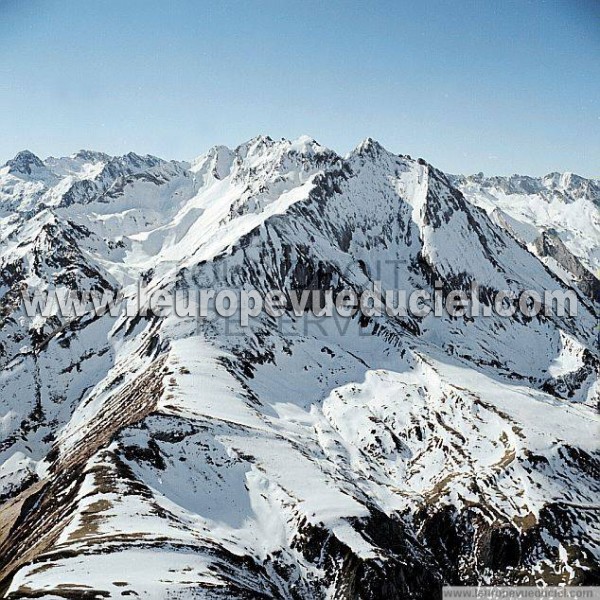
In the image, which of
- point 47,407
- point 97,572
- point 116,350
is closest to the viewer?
point 97,572

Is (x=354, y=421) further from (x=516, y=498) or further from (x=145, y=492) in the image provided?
(x=145, y=492)

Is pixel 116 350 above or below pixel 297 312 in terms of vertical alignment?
below

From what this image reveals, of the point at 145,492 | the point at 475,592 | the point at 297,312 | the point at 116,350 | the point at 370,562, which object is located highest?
the point at 297,312

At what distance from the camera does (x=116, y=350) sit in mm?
157625

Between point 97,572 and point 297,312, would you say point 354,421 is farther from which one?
point 97,572

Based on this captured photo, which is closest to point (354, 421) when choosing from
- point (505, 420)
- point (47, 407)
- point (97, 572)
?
point (505, 420)

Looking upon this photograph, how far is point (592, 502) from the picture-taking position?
9281cm

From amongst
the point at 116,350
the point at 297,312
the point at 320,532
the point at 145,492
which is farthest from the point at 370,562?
the point at 116,350

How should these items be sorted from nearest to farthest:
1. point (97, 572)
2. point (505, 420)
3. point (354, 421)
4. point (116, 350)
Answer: point (97, 572), point (505, 420), point (354, 421), point (116, 350)

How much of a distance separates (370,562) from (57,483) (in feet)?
181

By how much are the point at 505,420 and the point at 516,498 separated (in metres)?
24.4

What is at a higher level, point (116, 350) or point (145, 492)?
point (116, 350)

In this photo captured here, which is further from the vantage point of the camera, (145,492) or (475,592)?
(475,592)

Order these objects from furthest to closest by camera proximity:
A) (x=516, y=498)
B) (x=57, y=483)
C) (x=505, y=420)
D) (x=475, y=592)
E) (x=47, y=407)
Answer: (x=47, y=407), (x=505, y=420), (x=516, y=498), (x=57, y=483), (x=475, y=592)
